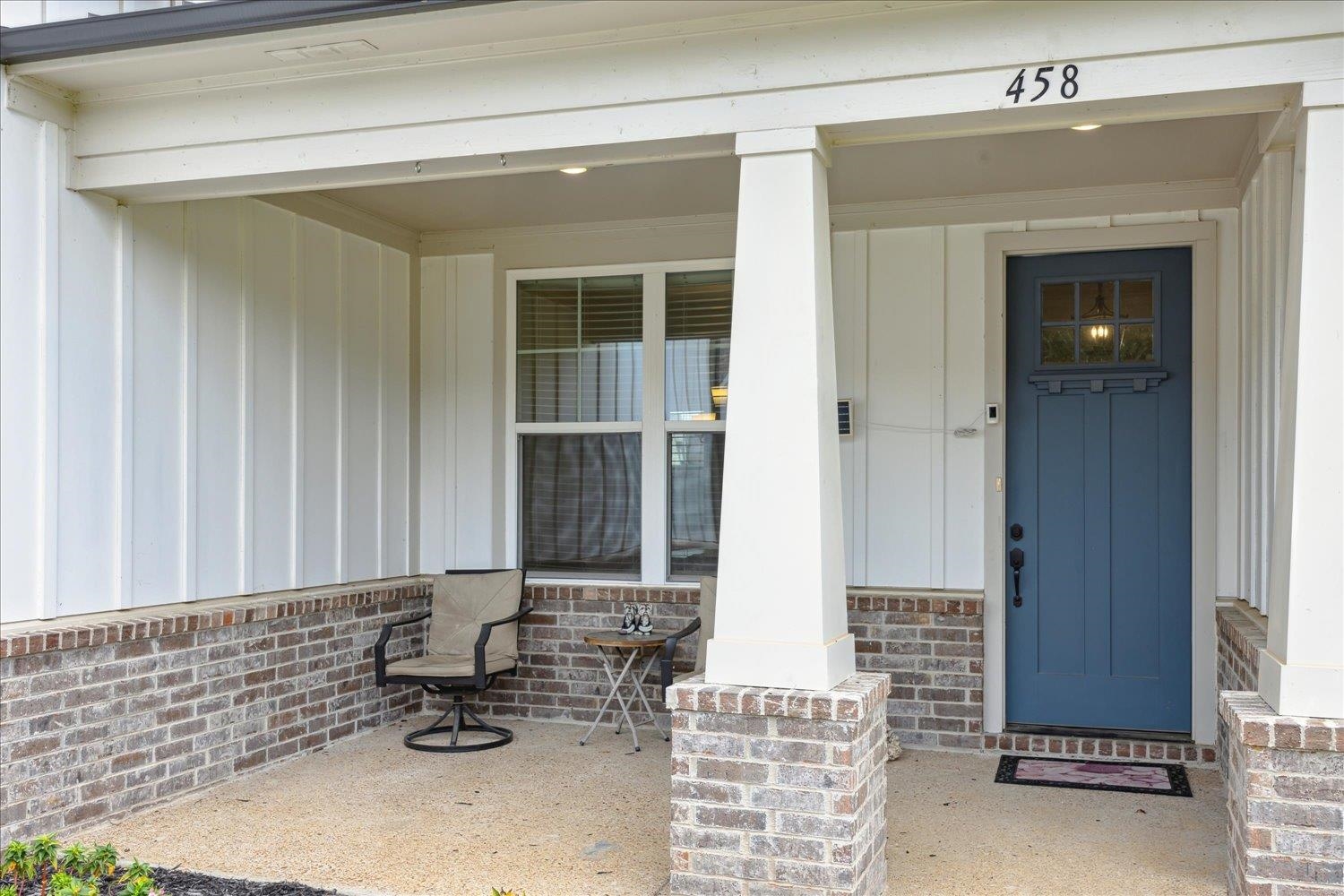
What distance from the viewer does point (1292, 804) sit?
10.7 ft

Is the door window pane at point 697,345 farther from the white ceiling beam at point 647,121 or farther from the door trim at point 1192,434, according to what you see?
the white ceiling beam at point 647,121

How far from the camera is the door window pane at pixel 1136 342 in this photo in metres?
5.89

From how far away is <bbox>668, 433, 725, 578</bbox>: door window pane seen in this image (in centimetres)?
656

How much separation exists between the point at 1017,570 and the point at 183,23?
4.57 metres

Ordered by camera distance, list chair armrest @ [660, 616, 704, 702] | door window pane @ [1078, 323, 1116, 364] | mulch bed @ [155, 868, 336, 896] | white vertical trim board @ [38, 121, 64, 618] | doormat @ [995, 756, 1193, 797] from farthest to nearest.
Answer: door window pane @ [1078, 323, 1116, 364] → chair armrest @ [660, 616, 704, 702] → doormat @ [995, 756, 1193, 797] → white vertical trim board @ [38, 121, 64, 618] → mulch bed @ [155, 868, 336, 896]

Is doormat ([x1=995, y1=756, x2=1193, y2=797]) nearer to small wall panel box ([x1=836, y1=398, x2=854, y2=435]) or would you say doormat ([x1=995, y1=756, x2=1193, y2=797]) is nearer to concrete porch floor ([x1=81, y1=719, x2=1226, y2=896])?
concrete porch floor ([x1=81, y1=719, x2=1226, y2=896])

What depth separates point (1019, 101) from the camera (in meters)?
3.59

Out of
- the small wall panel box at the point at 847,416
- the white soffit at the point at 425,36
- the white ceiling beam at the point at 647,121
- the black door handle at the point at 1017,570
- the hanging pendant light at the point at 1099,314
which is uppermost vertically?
the white soffit at the point at 425,36

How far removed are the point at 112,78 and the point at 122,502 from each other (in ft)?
5.66

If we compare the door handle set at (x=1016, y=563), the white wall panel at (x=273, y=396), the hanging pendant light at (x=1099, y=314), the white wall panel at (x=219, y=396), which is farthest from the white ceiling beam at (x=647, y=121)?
the door handle set at (x=1016, y=563)

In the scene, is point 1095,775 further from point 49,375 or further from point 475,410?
point 49,375

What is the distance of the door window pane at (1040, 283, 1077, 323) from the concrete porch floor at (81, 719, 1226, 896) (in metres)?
2.30

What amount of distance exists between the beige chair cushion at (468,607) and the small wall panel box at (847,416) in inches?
79.4

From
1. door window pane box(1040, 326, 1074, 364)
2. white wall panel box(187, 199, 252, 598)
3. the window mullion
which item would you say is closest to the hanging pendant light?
door window pane box(1040, 326, 1074, 364)
